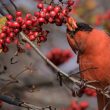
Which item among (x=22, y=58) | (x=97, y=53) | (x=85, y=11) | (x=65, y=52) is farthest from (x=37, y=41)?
(x=85, y=11)

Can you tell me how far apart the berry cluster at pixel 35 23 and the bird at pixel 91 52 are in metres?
0.06

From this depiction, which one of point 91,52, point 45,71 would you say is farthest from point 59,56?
point 91,52

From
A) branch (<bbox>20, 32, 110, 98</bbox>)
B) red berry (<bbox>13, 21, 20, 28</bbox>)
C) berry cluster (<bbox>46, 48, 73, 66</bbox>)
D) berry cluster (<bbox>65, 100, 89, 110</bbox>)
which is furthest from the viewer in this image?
berry cluster (<bbox>46, 48, 73, 66</bbox>)

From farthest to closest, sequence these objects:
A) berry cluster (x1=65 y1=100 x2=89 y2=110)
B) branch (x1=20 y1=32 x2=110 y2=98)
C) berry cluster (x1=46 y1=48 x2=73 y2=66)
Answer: berry cluster (x1=46 y1=48 x2=73 y2=66) < berry cluster (x1=65 y1=100 x2=89 y2=110) < branch (x1=20 y1=32 x2=110 y2=98)

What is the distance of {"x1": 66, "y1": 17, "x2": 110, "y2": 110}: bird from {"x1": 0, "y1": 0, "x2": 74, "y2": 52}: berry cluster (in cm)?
6

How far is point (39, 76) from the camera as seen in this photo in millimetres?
4500

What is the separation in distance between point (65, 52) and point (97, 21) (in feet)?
2.43

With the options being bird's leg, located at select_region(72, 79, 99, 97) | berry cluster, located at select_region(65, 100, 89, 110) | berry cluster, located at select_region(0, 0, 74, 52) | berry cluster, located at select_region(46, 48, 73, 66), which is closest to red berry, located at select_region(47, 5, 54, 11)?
berry cluster, located at select_region(0, 0, 74, 52)

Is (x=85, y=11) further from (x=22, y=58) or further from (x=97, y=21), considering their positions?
(x=22, y=58)

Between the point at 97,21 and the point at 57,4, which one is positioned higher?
the point at 97,21

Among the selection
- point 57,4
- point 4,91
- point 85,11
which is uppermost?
point 85,11

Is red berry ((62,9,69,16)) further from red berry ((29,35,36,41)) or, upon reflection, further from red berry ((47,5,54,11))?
red berry ((29,35,36,41))

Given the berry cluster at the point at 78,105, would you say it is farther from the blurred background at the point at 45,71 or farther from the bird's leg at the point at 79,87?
the bird's leg at the point at 79,87

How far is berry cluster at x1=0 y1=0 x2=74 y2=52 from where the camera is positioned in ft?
7.71
